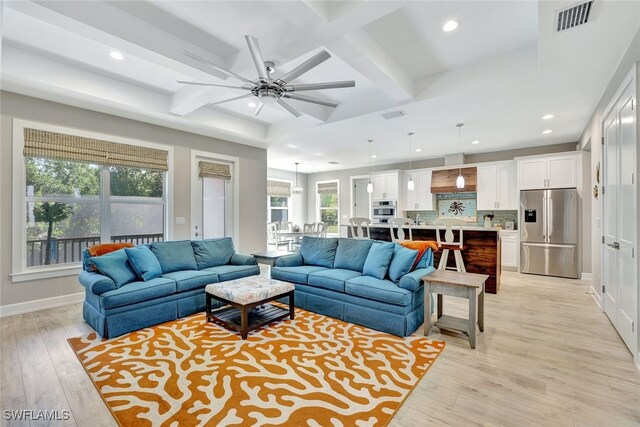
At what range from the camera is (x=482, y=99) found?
12.8 ft

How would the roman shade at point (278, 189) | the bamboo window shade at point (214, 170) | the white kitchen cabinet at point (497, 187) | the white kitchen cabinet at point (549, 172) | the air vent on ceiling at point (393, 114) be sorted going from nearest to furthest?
the air vent on ceiling at point (393, 114)
the bamboo window shade at point (214, 170)
the white kitchen cabinet at point (549, 172)
the white kitchen cabinet at point (497, 187)
the roman shade at point (278, 189)

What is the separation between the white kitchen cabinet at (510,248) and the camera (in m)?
6.27

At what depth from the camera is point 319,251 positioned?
4.39m

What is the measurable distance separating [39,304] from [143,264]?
1.64 meters

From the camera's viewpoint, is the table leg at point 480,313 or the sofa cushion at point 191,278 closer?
the table leg at point 480,313

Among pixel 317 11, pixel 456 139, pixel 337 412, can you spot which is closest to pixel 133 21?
pixel 317 11

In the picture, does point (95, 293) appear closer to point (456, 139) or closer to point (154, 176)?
point (154, 176)

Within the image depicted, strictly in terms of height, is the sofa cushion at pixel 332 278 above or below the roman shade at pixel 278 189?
below

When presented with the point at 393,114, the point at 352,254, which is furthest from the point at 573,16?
the point at 352,254

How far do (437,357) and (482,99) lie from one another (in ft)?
10.4

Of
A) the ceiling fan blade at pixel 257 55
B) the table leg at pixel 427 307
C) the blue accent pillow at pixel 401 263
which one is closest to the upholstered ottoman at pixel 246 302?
the blue accent pillow at pixel 401 263

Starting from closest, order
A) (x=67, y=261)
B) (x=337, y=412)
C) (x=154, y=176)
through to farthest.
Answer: (x=337, y=412)
(x=67, y=261)
(x=154, y=176)

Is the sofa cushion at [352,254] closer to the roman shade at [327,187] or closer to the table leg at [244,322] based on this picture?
the table leg at [244,322]

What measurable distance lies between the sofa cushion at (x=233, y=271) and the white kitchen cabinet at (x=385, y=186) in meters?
4.89
